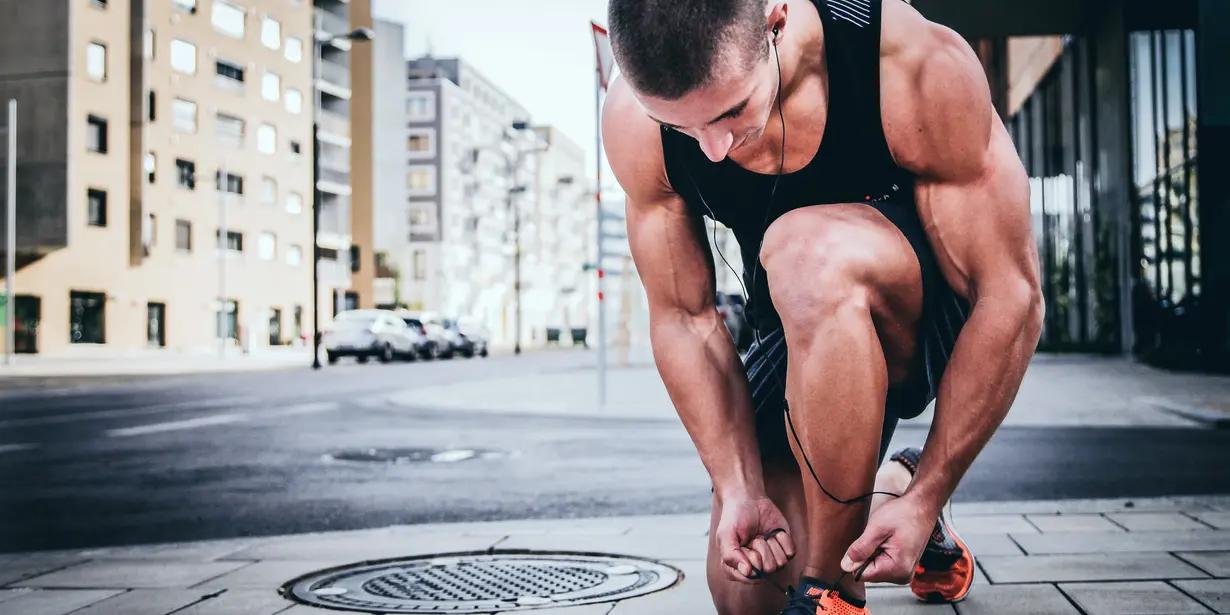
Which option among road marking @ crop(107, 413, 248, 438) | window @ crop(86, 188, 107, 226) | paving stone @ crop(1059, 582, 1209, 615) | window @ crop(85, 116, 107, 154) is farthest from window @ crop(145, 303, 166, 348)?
paving stone @ crop(1059, 582, 1209, 615)

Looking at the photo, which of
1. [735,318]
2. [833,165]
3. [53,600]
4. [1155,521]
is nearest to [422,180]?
[735,318]

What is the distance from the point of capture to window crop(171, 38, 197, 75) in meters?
46.2

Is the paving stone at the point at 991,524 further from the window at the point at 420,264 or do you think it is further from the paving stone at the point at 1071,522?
the window at the point at 420,264

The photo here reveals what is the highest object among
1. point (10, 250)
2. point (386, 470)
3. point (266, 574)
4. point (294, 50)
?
point (294, 50)

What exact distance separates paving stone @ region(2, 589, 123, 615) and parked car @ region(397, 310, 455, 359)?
3338cm

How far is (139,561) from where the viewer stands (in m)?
4.32

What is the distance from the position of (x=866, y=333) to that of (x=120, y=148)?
42597 mm

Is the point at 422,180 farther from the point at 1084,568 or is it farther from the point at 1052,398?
the point at 1084,568

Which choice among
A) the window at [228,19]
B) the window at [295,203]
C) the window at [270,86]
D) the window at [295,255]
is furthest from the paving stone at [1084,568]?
the window at [295,203]

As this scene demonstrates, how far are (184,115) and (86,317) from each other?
10.4 meters

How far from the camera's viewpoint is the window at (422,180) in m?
77.9

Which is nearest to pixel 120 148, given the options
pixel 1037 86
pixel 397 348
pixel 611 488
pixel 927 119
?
pixel 397 348

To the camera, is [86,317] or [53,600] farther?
[86,317]

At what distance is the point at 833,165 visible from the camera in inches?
85.6
